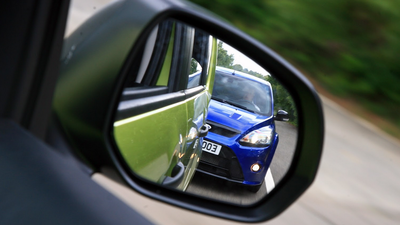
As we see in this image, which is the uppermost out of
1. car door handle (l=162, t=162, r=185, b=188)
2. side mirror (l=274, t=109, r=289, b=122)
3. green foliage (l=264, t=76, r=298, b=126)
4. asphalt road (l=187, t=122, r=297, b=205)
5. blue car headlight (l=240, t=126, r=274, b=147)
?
green foliage (l=264, t=76, r=298, b=126)

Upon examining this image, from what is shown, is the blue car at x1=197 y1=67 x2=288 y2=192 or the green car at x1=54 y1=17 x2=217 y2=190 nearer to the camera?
the green car at x1=54 y1=17 x2=217 y2=190

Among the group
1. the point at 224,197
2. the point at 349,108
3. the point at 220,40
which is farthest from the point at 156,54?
the point at 349,108

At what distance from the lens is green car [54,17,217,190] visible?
1193 mm

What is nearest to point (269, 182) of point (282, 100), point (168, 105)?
point (282, 100)

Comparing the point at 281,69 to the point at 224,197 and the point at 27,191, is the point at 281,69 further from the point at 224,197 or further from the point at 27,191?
the point at 27,191

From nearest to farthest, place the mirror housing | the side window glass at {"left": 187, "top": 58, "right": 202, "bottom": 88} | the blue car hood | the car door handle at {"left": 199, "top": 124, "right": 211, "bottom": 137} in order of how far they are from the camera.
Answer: the mirror housing, the blue car hood, the car door handle at {"left": 199, "top": 124, "right": 211, "bottom": 137}, the side window glass at {"left": 187, "top": 58, "right": 202, "bottom": 88}

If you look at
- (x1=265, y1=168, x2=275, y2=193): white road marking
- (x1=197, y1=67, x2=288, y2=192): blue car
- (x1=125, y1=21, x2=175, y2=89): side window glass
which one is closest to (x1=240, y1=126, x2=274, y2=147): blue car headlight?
(x1=197, y1=67, x2=288, y2=192): blue car

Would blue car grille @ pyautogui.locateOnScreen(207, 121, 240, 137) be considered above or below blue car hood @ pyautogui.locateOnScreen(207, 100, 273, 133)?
below

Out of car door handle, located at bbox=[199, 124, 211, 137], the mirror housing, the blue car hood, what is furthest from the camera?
car door handle, located at bbox=[199, 124, 211, 137]

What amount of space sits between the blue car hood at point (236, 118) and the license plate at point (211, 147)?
0.10 metres

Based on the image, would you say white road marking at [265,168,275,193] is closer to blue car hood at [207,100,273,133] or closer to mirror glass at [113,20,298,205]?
mirror glass at [113,20,298,205]

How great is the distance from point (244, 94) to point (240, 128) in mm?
128

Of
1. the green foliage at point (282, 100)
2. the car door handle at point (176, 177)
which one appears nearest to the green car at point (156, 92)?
the car door handle at point (176, 177)

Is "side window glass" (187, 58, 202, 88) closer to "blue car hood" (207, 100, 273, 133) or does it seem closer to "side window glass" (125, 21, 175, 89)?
"side window glass" (125, 21, 175, 89)
